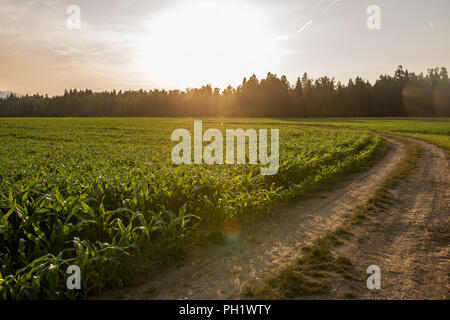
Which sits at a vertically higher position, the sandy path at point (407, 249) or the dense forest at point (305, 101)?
the dense forest at point (305, 101)

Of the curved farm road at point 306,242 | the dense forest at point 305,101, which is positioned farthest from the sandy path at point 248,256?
the dense forest at point 305,101

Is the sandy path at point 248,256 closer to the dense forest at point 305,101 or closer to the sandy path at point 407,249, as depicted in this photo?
the sandy path at point 407,249

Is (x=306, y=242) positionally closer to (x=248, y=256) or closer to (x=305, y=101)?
(x=248, y=256)

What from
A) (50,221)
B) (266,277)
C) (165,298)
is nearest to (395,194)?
(266,277)

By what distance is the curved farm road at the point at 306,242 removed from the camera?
152 inches

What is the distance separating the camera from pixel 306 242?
17.5ft

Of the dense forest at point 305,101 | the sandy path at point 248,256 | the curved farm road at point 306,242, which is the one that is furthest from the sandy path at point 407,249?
the dense forest at point 305,101

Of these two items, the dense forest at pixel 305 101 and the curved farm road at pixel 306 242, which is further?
the dense forest at pixel 305 101

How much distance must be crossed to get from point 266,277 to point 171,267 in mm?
1516

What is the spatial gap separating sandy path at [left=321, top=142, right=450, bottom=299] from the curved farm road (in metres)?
0.01

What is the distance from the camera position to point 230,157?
11602 millimetres

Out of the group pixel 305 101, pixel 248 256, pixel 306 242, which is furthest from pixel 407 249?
pixel 305 101
